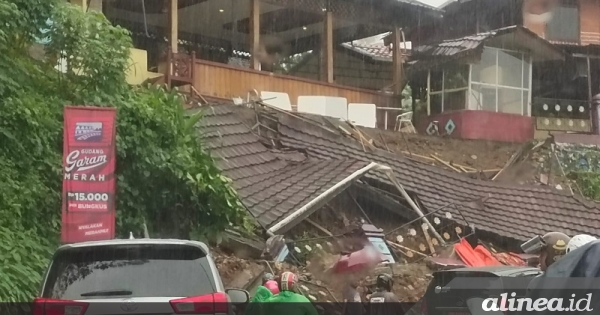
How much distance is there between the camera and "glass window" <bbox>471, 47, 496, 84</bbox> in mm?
22141

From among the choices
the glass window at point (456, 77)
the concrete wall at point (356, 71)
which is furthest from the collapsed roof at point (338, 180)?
the concrete wall at point (356, 71)

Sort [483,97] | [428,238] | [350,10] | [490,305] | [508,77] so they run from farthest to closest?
[508,77]
[350,10]
[483,97]
[428,238]
[490,305]

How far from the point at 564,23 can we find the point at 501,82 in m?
A: 7.04

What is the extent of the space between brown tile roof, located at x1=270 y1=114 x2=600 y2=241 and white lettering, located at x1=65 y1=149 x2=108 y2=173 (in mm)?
6440

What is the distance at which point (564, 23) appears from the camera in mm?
28219

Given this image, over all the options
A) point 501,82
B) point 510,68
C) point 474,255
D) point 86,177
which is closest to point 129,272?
point 86,177

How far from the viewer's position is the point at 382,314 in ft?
32.3

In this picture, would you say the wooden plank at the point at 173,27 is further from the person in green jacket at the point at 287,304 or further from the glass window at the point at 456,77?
the person in green jacket at the point at 287,304

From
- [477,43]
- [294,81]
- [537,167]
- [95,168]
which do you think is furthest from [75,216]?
[477,43]

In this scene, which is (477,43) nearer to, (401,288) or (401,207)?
(401,207)

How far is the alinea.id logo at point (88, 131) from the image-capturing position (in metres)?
9.55

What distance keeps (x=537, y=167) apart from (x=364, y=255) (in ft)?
28.6

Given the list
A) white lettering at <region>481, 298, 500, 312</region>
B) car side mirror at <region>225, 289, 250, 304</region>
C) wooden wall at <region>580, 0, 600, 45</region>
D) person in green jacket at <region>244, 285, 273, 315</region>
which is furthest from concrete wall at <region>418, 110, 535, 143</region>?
white lettering at <region>481, 298, 500, 312</region>

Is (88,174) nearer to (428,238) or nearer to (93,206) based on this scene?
(93,206)
